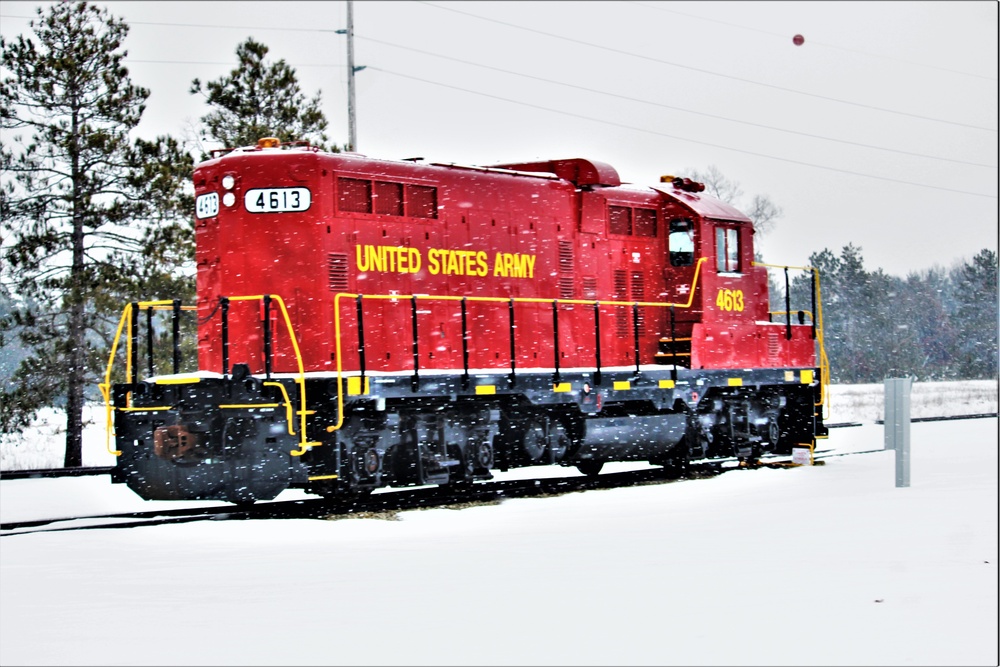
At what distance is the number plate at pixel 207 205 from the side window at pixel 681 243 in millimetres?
6163

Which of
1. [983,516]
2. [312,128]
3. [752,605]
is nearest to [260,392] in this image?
[752,605]

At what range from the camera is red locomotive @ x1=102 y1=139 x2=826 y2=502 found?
11453mm

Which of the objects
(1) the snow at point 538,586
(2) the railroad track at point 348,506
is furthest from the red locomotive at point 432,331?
(1) the snow at point 538,586

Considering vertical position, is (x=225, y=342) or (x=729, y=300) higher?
(x=729, y=300)

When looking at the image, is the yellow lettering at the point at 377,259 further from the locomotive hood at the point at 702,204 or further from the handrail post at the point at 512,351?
the locomotive hood at the point at 702,204

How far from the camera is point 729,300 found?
53.0ft

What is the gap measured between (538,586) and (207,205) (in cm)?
670

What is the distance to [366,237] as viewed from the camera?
1262 centimetres

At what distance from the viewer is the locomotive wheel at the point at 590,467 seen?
15.7 metres

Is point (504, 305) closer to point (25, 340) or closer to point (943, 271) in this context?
point (25, 340)

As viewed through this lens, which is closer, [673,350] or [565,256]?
[565,256]

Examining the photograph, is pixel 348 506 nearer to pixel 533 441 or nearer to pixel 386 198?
pixel 533 441

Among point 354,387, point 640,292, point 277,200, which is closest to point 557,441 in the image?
point 640,292

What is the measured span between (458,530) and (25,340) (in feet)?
38.5
